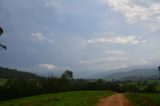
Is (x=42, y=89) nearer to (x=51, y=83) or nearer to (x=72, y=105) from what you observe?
(x=51, y=83)

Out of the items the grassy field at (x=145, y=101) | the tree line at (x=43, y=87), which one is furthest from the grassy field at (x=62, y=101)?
the tree line at (x=43, y=87)

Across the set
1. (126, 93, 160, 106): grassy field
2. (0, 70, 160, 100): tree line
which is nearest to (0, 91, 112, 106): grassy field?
(126, 93, 160, 106): grassy field

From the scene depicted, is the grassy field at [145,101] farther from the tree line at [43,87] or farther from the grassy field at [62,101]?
the tree line at [43,87]

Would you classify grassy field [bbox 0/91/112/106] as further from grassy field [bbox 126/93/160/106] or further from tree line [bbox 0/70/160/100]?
tree line [bbox 0/70/160/100]

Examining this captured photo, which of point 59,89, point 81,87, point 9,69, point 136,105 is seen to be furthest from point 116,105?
point 9,69

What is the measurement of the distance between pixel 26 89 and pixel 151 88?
112 ft

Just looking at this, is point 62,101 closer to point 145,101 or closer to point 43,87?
point 145,101

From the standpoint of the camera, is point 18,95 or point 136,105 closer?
point 136,105

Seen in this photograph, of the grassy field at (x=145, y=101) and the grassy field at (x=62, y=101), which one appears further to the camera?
the grassy field at (x=145, y=101)

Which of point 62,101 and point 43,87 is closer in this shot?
point 62,101

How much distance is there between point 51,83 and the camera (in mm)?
96812

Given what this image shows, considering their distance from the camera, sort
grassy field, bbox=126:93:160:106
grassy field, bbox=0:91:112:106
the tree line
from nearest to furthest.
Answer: grassy field, bbox=0:91:112:106, grassy field, bbox=126:93:160:106, the tree line

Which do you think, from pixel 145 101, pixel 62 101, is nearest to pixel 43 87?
pixel 62 101

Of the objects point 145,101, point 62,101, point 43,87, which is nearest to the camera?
point 145,101
